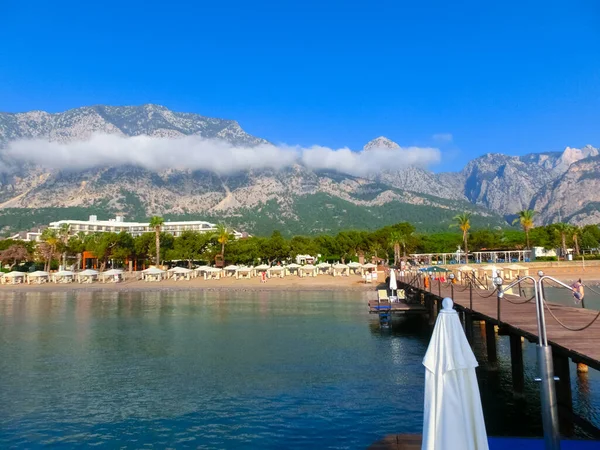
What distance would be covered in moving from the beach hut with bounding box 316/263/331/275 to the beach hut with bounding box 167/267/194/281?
23.0m

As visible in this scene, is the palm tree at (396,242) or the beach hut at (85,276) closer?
the beach hut at (85,276)

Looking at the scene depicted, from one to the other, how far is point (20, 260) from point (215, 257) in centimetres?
4396

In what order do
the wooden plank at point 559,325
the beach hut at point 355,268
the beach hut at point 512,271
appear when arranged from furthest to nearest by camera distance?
the beach hut at point 355,268 → the beach hut at point 512,271 → the wooden plank at point 559,325

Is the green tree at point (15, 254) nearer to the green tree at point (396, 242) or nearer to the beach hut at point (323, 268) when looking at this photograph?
the beach hut at point (323, 268)

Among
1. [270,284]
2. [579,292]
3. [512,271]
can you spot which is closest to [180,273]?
[270,284]

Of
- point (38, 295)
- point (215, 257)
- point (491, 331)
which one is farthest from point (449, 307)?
point (215, 257)

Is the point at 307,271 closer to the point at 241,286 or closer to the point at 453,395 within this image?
the point at 241,286

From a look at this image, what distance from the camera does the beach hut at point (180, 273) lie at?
79312mm

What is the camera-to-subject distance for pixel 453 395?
598 cm

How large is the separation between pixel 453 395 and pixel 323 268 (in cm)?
8160

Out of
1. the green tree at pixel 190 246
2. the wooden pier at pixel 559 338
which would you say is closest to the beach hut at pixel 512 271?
the wooden pier at pixel 559 338

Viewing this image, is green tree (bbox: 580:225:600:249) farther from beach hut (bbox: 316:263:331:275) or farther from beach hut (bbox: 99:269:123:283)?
beach hut (bbox: 99:269:123:283)

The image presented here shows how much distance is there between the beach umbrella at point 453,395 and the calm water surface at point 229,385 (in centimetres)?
685

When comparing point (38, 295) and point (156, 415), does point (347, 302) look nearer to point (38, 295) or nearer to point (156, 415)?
point (156, 415)
